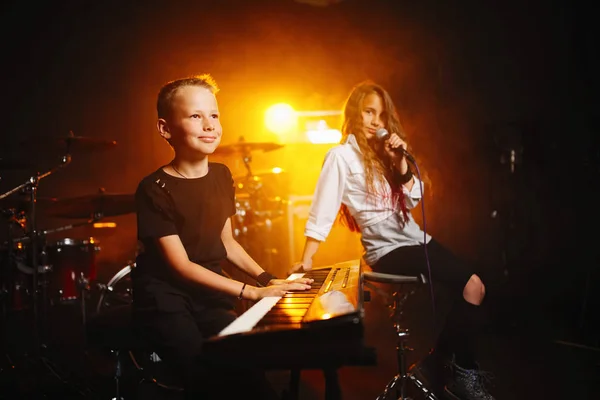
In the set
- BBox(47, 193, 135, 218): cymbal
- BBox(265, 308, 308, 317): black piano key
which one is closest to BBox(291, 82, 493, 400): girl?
BBox(265, 308, 308, 317): black piano key

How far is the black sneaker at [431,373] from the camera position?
3026mm

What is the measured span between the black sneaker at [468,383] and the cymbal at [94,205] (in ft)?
8.48

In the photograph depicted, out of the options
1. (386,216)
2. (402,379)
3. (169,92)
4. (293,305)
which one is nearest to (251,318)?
(293,305)

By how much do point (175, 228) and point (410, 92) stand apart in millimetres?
4053

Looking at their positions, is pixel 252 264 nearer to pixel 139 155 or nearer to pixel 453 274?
pixel 453 274

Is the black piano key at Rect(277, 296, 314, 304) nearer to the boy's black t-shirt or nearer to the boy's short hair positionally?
the boy's black t-shirt

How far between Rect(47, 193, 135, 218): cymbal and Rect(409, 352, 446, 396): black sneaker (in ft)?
7.88

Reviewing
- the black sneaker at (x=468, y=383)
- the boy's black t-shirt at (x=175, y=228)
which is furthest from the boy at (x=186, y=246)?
the black sneaker at (x=468, y=383)

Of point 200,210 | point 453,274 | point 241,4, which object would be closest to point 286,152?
point 241,4

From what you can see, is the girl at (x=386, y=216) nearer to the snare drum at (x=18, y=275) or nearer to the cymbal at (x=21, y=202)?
the cymbal at (x=21, y=202)

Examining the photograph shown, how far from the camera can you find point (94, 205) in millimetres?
3855

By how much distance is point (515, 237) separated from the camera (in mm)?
4961

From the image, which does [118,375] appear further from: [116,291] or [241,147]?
[241,147]

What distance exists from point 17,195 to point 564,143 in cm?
495
